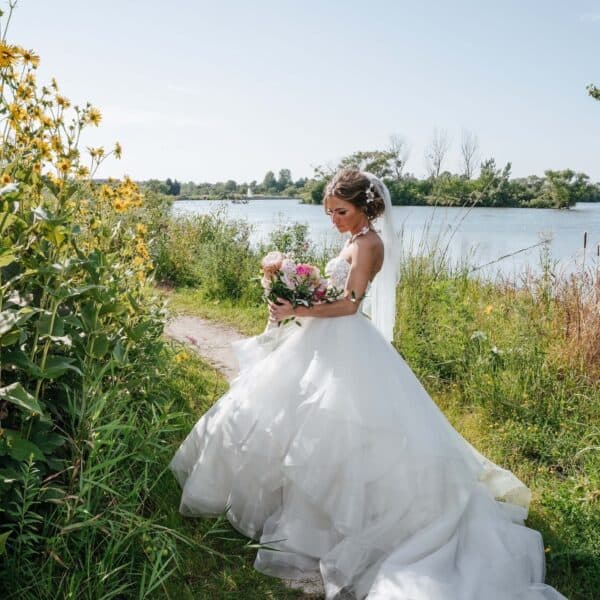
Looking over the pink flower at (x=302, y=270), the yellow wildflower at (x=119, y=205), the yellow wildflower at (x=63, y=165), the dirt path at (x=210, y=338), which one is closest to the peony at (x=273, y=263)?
the pink flower at (x=302, y=270)

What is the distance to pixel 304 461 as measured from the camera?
9.12ft

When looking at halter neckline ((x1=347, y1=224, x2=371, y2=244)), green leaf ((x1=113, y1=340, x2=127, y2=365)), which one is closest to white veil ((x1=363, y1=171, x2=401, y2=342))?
halter neckline ((x1=347, y1=224, x2=371, y2=244))

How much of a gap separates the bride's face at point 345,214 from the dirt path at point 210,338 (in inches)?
80.0

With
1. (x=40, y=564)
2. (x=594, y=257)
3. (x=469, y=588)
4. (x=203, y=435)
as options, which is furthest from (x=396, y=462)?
(x=594, y=257)

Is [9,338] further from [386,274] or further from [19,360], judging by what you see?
[386,274]

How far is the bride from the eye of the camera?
8.46 ft

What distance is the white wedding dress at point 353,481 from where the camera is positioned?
2.57 metres

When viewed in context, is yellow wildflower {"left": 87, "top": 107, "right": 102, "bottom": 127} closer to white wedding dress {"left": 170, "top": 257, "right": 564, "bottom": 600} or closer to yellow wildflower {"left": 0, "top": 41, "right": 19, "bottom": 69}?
yellow wildflower {"left": 0, "top": 41, "right": 19, "bottom": 69}

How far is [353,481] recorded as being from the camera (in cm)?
274

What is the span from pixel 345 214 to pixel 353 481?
1442mm

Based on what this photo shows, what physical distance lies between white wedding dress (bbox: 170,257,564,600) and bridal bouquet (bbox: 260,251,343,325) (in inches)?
5.7

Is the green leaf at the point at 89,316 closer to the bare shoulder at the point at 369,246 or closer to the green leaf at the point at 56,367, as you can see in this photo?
the green leaf at the point at 56,367

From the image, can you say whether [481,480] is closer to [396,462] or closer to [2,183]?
[396,462]

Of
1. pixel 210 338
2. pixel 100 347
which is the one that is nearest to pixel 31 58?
pixel 100 347
